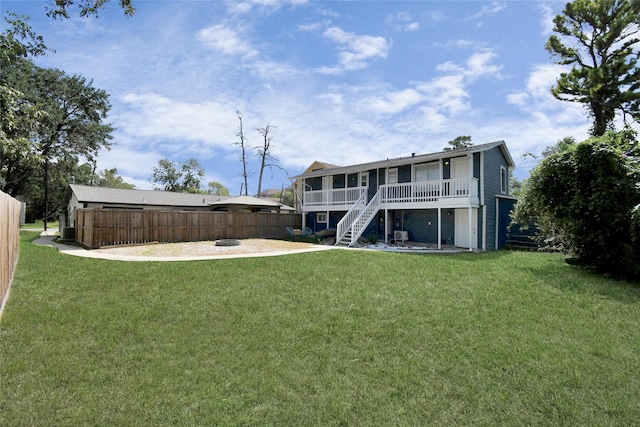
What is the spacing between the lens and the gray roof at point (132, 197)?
20.0 meters

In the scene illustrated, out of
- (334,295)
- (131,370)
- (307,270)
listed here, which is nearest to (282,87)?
(307,270)

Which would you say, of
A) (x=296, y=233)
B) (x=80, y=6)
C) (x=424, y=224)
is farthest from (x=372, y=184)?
(x=80, y=6)

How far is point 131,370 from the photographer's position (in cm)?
380

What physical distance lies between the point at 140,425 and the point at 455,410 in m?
2.98

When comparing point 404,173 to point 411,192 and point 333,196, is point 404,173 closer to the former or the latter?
point 411,192

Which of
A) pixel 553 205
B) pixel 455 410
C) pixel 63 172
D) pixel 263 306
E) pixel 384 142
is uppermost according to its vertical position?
pixel 384 142

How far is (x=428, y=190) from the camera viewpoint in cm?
1539

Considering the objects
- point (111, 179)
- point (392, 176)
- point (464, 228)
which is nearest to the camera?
point (464, 228)

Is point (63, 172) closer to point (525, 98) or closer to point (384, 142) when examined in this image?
point (384, 142)

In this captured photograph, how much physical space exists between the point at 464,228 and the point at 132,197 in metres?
20.8

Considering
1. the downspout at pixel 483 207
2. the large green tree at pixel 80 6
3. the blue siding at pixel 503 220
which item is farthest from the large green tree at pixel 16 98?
the blue siding at pixel 503 220

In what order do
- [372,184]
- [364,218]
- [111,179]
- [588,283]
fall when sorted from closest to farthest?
[588,283] < [364,218] < [372,184] < [111,179]

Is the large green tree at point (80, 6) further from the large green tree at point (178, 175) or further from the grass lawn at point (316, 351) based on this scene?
the large green tree at point (178, 175)

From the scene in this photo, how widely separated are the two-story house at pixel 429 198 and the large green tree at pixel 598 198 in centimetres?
461
